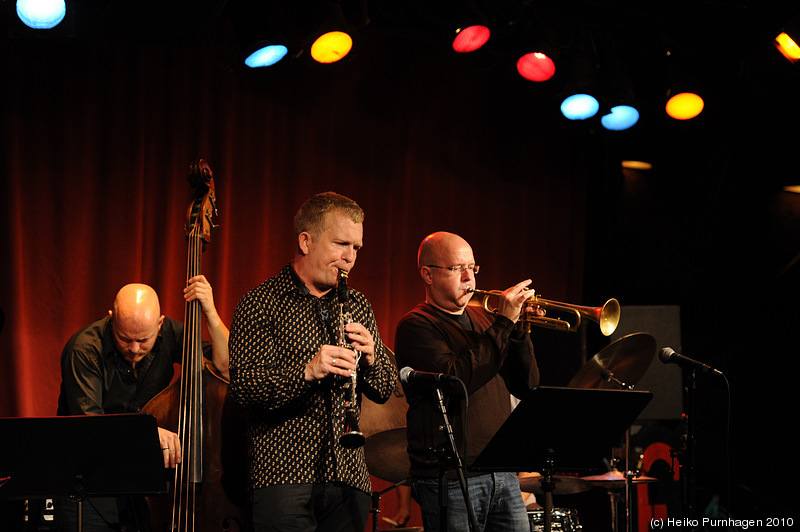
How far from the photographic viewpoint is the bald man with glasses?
3.28 m

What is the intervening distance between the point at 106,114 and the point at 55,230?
2.61 ft

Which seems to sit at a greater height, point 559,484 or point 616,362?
point 616,362

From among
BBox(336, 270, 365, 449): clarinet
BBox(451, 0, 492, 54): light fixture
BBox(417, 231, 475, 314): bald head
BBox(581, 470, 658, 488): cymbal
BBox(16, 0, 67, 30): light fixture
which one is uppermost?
BBox(451, 0, 492, 54): light fixture

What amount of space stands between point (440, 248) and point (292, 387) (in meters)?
1.23

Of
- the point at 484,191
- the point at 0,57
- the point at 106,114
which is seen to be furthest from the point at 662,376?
the point at 0,57

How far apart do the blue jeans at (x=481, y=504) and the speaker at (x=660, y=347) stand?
2.44 m

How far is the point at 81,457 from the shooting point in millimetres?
2945

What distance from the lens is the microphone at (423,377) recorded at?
2.94m

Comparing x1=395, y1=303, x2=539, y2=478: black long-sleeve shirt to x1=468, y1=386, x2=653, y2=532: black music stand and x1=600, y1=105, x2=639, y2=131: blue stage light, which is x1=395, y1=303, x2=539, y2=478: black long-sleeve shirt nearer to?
x1=468, y1=386, x2=653, y2=532: black music stand

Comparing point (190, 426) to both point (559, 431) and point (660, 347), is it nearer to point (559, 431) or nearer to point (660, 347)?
point (559, 431)

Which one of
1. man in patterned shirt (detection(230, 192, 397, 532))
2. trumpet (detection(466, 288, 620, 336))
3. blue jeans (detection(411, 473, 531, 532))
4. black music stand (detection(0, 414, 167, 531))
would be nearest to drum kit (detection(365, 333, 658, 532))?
Result: trumpet (detection(466, 288, 620, 336))

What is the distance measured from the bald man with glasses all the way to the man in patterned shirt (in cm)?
29

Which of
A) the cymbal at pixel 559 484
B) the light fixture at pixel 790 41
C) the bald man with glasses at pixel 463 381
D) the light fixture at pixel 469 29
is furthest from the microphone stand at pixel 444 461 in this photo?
the light fixture at pixel 790 41

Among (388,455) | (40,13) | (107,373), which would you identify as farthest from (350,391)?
(40,13)
